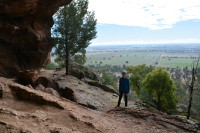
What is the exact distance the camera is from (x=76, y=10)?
85.1 ft

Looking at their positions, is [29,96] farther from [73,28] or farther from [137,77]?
[137,77]

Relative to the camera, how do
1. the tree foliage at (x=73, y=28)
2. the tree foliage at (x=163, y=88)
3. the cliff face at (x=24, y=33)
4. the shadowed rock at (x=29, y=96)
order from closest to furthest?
the shadowed rock at (x=29, y=96)
the cliff face at (x=24, y=33)
the tree foliage at (x=73, y=28)
the tree foliage at (x=163, y=88)

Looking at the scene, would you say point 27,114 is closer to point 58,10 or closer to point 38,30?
point 38,30

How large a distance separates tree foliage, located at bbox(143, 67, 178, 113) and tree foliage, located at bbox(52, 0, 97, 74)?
51.2ft

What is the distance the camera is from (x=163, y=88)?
33.9 m

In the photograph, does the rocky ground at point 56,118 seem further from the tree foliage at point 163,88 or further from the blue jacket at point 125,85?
the tree foliage at point 163,88

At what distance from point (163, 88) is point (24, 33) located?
2712 centimetres

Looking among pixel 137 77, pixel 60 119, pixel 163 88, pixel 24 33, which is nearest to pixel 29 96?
pixel 60 119

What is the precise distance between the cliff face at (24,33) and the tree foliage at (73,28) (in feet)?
5.12

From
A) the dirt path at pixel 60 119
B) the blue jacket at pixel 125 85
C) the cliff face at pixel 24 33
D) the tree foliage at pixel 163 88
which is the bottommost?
the tree foliage at pixel 163 88

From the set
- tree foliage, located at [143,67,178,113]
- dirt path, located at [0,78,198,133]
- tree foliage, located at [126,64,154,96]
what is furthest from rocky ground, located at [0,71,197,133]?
tree foliage, located at [126,64,154,96]

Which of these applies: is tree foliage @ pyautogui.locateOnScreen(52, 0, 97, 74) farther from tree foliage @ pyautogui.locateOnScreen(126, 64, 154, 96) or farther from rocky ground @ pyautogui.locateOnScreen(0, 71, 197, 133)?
tree foliage @ pyautogui.locateOnScreen(126, 64, 154, 96)

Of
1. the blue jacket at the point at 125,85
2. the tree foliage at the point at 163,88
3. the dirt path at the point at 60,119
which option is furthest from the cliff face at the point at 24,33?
the tree foliage at the point at 163,88

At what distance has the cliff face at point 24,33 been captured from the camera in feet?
64.5
